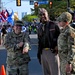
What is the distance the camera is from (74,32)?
19.0 ft

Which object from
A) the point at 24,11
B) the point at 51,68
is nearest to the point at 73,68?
the point at 51,68

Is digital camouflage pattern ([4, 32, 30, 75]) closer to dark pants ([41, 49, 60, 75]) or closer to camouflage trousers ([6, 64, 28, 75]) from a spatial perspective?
camouflage trousers ([6, 64, 28, 75])

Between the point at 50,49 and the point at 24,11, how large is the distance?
409ft

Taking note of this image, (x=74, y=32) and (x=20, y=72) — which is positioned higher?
(x=74, y=32)

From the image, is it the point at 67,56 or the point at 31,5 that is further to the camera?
the point at 31,5

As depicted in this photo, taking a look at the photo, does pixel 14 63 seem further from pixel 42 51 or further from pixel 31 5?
pixel 31 5

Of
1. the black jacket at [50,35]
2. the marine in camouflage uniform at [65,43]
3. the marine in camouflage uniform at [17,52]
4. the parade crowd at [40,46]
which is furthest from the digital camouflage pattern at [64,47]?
the marine in camouflage uniform at [17,52]

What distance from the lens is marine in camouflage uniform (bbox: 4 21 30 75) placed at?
7000mm

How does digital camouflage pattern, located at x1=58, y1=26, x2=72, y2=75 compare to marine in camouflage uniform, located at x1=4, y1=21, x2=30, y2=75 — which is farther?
marine in camouflage uniform, located at x1=4, y1=21, x2=30, y2=75

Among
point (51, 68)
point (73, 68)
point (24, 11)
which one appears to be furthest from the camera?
point (24, 11)

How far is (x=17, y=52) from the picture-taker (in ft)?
23.1

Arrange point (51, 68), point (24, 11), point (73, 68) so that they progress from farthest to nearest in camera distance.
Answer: point (24, 11) < point (51, 68) < point (73, 68)

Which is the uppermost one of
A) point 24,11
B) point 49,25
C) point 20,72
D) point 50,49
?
point 49,25

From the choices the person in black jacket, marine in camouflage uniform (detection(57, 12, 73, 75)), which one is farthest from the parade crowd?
marine in camouflage uniform (detection(57, 12, 73, 75))
